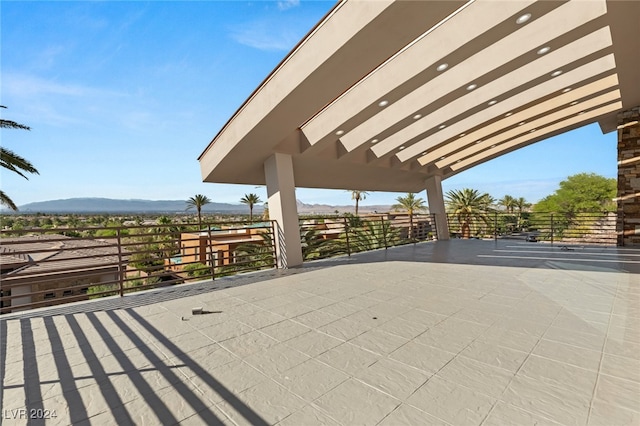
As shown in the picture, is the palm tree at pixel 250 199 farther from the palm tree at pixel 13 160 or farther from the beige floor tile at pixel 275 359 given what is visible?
the beige floor tile at pixel 275 359

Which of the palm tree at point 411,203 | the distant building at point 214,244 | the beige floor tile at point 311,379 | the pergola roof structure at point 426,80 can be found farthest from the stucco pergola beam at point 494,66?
the palm tree at point 411,203

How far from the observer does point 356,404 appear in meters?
1.76

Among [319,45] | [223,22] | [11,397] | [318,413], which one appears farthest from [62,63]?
[318,413]

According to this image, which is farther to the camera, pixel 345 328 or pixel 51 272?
pixel 51 272

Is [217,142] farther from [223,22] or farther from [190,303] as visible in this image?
[190,303]

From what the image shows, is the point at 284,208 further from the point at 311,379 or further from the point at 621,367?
the point at 621,367

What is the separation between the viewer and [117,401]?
1.83 metres

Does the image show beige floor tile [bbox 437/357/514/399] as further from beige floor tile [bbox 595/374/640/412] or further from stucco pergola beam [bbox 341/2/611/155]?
stucco pergola beam [bbox 341/2/611/155]

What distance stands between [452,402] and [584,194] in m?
33.9

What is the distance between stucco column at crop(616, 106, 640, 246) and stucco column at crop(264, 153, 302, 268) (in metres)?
9.36

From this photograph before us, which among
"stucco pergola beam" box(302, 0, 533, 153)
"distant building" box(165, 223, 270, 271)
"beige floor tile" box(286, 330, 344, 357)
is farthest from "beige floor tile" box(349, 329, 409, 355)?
"stucco pergola beam" box(302, 0, 533, 153)

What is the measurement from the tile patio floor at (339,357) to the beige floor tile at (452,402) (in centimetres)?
1

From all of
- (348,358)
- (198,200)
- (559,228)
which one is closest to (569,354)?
(348,358)

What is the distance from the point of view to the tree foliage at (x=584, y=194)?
82.7 feet
